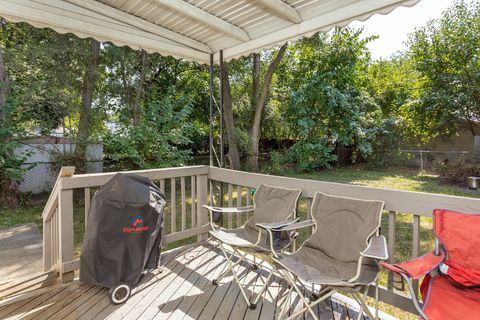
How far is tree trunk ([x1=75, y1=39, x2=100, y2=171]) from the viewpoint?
6449 mm

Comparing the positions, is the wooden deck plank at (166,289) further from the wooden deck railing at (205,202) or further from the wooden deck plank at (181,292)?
the wooden deck railing at (205,202)

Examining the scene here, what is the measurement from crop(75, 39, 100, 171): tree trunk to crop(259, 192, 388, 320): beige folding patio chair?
18.8 ft

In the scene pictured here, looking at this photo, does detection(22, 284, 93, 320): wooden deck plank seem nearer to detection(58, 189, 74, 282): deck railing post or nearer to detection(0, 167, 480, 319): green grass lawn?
detection(58, 189, 74, 282): deck railing post

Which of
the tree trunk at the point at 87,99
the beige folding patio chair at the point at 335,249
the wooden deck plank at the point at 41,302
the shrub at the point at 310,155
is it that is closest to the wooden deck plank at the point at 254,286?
the beige folding patio chair at the point at 335,249

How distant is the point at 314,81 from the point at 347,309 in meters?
9.23

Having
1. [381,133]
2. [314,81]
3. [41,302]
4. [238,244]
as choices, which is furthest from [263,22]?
[381,133]

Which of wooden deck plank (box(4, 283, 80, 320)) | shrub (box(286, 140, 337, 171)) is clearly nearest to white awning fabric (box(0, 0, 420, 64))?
wooden deck plank (box(4, 283, 80, 320))

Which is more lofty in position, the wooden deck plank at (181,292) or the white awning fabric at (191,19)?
the white awning fabric at (191,19)

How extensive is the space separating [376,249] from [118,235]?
5.97 ft

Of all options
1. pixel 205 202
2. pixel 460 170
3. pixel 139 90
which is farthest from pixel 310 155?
pixel 205 202

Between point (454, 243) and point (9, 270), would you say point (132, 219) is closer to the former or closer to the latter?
point (454, 243)

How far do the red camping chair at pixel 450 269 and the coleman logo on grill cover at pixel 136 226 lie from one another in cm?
174

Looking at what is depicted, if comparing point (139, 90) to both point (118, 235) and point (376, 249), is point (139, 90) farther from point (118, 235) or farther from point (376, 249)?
point (376, 249)

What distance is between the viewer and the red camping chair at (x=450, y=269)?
4.81 feet
